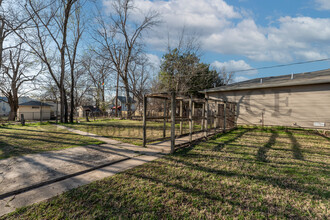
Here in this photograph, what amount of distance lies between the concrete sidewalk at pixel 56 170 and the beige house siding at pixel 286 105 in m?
8.34

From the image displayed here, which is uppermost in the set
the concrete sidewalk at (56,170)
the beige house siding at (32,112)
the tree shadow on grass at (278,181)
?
the beige house siding at (32,112)

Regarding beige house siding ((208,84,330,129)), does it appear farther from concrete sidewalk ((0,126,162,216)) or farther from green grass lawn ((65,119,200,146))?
concrete sidewalk ((0,126,162,216))

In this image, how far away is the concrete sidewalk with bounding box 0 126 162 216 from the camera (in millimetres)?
2330

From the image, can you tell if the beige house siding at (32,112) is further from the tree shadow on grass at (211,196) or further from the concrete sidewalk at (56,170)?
the tree shadow on grass at (211,196)

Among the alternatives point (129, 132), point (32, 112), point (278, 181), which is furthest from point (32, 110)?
point (278, 181)

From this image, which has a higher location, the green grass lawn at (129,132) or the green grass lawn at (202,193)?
the green grass lawn at (129,132)

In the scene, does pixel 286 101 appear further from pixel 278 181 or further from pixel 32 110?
pixel 32 110

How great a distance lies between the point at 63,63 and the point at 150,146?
1301cm

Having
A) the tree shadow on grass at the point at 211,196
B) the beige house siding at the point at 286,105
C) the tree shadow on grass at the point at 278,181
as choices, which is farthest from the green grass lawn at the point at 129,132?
the beige house siding at the point at 286,105

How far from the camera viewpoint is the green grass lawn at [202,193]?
77.2 inches

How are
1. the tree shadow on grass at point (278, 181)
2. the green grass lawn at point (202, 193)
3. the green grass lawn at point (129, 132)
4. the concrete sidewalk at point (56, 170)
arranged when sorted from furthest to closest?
the green grass lawn at point (129, 132)
the tree shadow on grass at point (278, 181)
the concrete sidewalk at point (56, 170)
the green grass lawn at point (202, 193)

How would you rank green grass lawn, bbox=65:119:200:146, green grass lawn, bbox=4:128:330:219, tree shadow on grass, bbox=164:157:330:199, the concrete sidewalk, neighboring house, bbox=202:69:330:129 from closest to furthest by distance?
1. green grass lawn, bbox=4:128:330:219
2. the concrete sidewalk
3. tree shadow on grass, bbox=164:157:330:199
4. green grass lawn, bbox=65:119:200:146
5. neighboring house, bbox=202:69:330:129

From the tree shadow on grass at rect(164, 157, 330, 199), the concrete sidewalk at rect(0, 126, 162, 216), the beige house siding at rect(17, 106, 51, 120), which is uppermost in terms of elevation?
the beige house siding at rect(17, 106, 51, 120)

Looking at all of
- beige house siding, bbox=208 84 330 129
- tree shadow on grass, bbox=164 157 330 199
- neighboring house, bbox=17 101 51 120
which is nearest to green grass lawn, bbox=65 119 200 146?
tree shadow on grass, bbox=164 157 330 199
